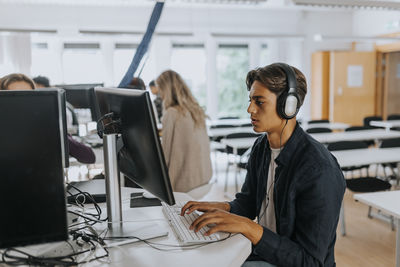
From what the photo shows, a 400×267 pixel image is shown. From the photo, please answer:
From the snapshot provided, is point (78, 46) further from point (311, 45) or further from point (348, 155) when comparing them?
point (348, 155)

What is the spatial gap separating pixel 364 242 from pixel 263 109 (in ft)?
7.78

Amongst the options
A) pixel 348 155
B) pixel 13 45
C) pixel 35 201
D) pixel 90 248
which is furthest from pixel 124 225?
pixel 13 45

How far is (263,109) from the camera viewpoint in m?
1.38

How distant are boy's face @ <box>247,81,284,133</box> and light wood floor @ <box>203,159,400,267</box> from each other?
1821mm

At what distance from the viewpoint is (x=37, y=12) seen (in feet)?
23.3

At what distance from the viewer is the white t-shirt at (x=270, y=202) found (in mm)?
1471

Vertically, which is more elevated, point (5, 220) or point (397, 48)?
point (397, 48)

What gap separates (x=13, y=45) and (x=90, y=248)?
23.0 ft

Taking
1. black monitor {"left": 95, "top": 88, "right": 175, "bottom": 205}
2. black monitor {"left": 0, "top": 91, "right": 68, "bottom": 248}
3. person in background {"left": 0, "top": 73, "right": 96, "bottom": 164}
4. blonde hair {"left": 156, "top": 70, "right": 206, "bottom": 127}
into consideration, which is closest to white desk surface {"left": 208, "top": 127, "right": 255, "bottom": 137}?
blonde hair {"left": 156, "top": 70, "right": 206, "bottom": 127}

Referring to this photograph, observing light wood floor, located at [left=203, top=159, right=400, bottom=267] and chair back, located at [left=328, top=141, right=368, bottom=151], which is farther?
chair back, located at [left=328, top=141, right=368, bottom=151]

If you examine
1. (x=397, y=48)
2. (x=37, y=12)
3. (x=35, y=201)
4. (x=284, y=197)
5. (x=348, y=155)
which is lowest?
(x=348, y=155)

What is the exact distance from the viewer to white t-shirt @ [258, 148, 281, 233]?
147 centimetres

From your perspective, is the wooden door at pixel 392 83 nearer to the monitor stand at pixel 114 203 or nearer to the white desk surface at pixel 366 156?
the white desk surface at pixel 366 156

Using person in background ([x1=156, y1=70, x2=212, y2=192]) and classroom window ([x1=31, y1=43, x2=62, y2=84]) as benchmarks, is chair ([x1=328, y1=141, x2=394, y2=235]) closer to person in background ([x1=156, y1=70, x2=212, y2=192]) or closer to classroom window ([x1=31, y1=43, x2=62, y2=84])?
person in background ([x1=156, y1=70, x2=212, y2=192])
